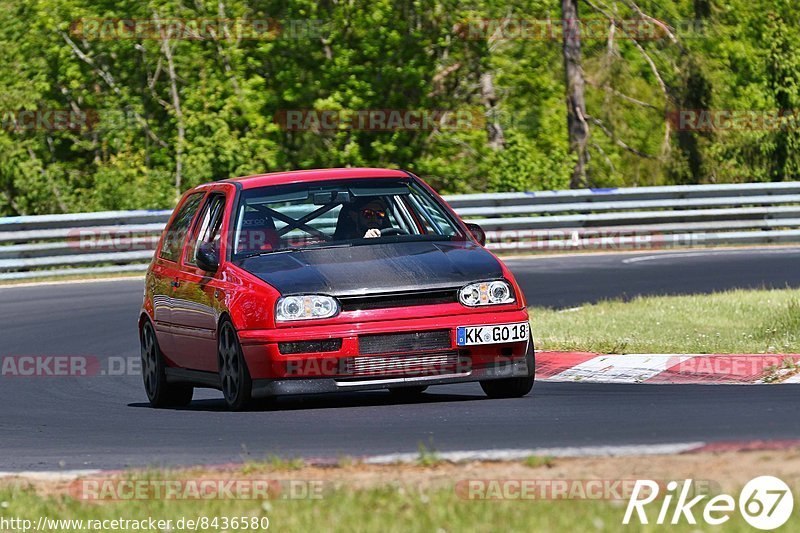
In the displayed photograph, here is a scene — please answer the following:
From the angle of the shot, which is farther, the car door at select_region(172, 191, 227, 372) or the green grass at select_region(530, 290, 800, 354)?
the green grass at select_region(530, 290, 800, 354)

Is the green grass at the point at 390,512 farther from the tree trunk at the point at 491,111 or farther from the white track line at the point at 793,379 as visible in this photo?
the tree trunk at the point at 491,111

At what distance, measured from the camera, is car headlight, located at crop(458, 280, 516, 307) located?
9.63 meters

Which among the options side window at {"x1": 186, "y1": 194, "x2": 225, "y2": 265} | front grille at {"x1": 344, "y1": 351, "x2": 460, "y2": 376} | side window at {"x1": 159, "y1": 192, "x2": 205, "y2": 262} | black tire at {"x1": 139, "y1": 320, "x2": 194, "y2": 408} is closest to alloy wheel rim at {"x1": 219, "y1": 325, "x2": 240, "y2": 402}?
front grille at {"x1": 344, "y1": 351, "x2": 460, "y2": 376}

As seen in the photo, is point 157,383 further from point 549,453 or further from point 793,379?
point 549,453

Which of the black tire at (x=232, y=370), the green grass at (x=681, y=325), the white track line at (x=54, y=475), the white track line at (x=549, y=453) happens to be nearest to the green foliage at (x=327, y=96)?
the green grass at (x=681, y=325)

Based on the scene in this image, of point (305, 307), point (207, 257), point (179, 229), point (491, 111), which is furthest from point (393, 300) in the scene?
point (491, 111)

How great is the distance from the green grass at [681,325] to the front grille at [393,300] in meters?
3.23

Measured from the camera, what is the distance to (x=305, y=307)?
9523 millimetres

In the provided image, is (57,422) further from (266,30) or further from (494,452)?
(266,30)

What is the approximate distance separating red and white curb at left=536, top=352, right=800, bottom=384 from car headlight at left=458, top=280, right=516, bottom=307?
6.35ft

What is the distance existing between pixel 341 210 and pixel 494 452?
3788 mm

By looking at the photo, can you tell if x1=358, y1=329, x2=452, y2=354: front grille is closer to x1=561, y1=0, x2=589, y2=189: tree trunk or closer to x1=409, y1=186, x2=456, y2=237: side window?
x1=409, y1=186, x2=456, y2=237: side window

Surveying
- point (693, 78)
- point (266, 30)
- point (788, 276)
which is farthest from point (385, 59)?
point (788, 276)

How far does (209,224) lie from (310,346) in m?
2.07
